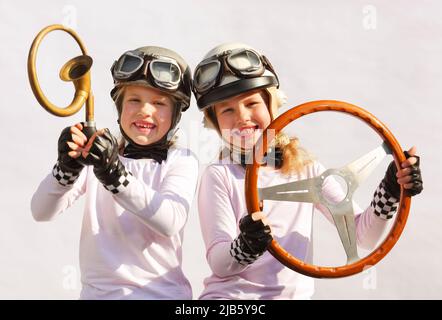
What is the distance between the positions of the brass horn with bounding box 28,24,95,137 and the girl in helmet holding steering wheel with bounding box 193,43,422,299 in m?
0.53

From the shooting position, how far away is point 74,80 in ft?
9.46

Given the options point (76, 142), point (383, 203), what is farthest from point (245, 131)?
point (76, 142)

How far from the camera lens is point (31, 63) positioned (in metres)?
2.67

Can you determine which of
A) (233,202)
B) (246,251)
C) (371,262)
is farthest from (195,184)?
(371,262)

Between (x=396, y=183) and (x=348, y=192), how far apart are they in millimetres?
233

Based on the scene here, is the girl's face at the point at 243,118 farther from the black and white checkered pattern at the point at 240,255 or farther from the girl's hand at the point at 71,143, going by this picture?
the girl's hand at the point at 71,143

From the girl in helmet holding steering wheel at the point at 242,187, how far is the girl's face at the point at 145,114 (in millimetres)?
178

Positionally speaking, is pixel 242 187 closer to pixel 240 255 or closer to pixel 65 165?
pixel 240 255

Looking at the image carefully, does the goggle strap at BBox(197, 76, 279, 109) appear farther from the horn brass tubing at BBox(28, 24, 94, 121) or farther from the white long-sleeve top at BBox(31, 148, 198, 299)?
the horn brass tubing at BBox(28, 24, 94, 121)

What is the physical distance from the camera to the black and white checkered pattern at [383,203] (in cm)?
293

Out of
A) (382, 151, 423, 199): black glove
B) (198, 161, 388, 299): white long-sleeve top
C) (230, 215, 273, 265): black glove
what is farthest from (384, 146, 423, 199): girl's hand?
(230, 215, 273, 265): black glove

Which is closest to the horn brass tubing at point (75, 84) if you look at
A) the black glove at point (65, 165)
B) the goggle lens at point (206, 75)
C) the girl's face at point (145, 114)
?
the black glove at point (65, 165)
